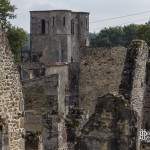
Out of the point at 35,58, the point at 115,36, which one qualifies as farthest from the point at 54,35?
the point at 115,36

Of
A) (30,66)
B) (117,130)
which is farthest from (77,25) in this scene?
(117,130)

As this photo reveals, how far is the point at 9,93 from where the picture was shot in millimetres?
13750

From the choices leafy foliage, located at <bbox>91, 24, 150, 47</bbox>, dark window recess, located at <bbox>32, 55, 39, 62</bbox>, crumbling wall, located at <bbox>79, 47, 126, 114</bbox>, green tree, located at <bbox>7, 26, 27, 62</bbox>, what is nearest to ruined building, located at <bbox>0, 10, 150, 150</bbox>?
crumbling wall, located at <bbox>79, 47, 126, 114</bbox>

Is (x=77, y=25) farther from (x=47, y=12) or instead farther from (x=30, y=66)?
(x=30, y=66)

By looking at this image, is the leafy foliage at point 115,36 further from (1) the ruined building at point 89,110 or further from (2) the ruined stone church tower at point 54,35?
(1) the ruined building at point 89,110

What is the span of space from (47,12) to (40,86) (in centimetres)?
→ 6588

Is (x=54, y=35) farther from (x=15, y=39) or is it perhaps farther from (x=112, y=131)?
(x=112, y=131)

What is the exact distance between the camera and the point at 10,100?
45.1 ft

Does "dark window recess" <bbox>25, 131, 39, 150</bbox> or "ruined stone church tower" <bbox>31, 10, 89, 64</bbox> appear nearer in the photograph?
"dark window recess" <bbox>25, 131, 39, 150</bbox>

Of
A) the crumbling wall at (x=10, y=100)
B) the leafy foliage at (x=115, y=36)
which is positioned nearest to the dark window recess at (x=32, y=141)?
the crumbling wall at (x=10, y=100)

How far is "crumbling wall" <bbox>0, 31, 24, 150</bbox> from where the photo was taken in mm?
13523

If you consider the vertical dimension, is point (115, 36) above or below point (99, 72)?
above

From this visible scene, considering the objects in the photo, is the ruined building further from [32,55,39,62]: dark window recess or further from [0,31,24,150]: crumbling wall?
[32,55,39,62]: dark window recess

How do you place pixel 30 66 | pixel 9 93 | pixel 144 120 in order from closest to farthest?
pixel 9 93 → pixel 144 120 → pixel 30 66
